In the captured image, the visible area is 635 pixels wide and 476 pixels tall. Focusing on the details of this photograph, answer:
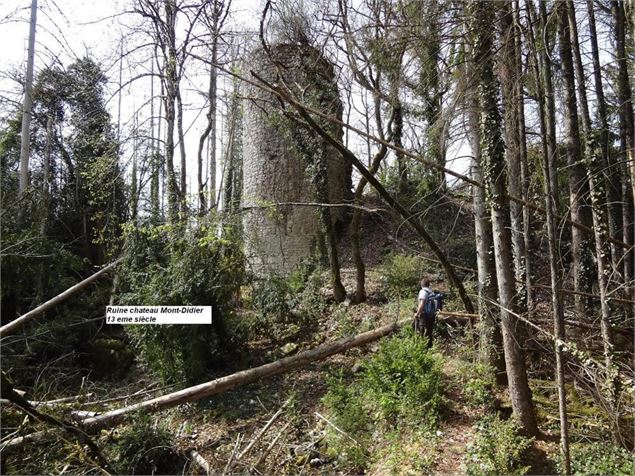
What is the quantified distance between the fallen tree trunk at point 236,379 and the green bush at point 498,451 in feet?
13.2

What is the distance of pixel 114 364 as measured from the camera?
955 centimetres

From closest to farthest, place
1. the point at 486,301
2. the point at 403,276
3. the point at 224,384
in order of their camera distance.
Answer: the point at 486,301 < the point at 224,384 < the point at 403,276

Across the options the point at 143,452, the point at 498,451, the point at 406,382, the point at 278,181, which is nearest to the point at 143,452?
the point at 143,452

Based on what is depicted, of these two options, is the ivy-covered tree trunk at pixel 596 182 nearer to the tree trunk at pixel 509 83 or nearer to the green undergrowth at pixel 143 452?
the tree trunk at pixel 509 83

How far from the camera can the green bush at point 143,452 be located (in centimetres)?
549

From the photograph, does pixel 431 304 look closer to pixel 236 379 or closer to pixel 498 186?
pixel 498 186

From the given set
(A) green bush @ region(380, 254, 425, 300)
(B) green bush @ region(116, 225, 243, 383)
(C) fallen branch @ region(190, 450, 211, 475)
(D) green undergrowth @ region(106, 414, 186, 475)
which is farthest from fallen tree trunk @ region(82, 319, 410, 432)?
(A) green bush @ region(380, 254, 425, 300)

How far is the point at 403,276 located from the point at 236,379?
4.95 m

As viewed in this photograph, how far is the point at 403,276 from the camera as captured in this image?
10555mm

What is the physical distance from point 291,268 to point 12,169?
958cm

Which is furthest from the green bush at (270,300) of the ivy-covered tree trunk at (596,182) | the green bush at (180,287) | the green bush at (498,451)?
the ivy-covered tree trunk at (596,182)

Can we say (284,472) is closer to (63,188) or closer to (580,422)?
(580,422)

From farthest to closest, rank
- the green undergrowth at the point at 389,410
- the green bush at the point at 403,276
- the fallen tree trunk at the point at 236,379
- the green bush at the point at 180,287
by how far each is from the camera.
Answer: the green bush at the point at 403,276
the green bush at the point at 180,287
the fallen tree trunk at the point at 236,379
the green undergrowth at the point at 389,410

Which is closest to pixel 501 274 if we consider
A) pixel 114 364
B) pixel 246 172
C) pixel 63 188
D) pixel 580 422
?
pixel 580 422
